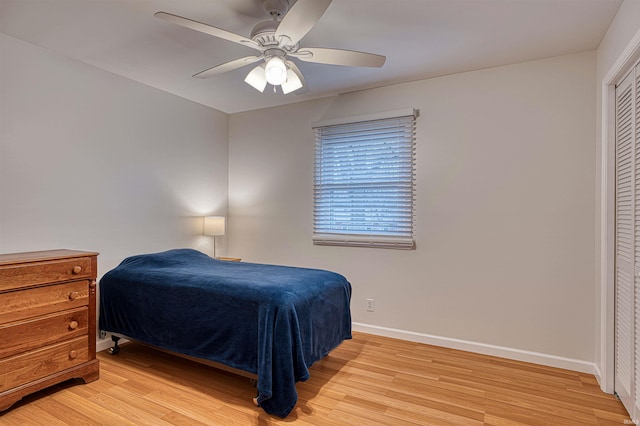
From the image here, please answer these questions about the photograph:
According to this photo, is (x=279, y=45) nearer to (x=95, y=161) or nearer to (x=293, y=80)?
(x=293, y=80)

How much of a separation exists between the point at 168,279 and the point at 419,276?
7.28 feet

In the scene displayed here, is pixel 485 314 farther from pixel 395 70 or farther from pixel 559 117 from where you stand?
pixel 395 70

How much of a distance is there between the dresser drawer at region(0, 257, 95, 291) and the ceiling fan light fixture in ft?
6.10

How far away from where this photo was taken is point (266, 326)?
2.18 m

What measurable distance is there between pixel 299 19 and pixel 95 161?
2410 mm

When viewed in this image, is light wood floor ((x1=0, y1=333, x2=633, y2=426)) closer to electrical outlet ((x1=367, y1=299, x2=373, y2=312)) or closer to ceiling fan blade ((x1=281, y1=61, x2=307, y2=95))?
electrical outlet ((x1=367, y1=299, x2=373, y2=312))

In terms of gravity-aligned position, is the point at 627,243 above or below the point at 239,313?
above

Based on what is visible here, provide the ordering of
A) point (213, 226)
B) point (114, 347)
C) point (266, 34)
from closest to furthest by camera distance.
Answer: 1. point (266, 34)
2. point (114, 347)
3. point (213, 226)

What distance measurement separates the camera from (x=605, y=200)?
8.13ft

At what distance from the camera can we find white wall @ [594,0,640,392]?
215 centimetres

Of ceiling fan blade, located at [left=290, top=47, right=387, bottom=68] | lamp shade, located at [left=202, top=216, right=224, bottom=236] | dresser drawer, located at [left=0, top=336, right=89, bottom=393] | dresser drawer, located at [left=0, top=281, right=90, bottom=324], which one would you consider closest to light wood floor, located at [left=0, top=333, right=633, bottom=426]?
dresser drawer, located at [left=0, top=336, right=89, bottom=393]

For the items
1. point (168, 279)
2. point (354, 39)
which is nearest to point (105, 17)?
point (354, 39)

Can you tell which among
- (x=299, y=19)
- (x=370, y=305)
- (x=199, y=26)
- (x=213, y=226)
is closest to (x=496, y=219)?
(x=370, y=305)

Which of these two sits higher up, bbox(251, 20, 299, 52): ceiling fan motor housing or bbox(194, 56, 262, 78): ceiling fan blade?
bbox(251, 20, 299, 52): ceiling fan motor housing
